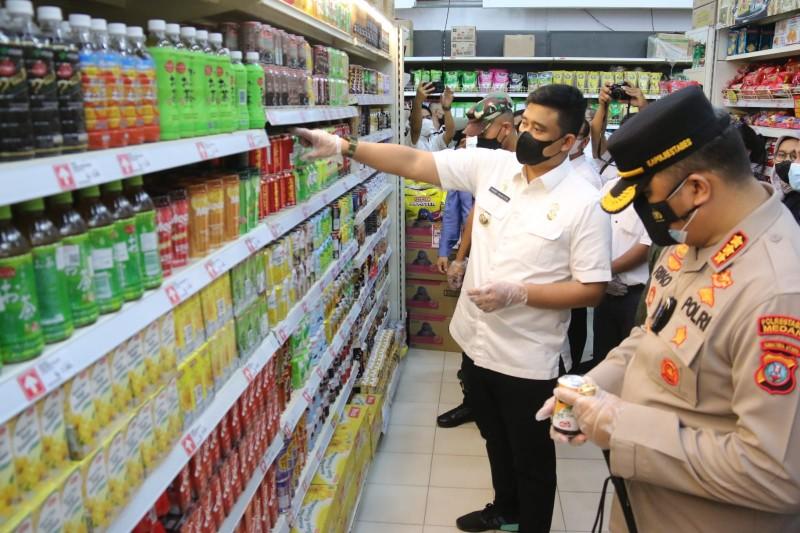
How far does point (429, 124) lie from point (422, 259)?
8.64 feet

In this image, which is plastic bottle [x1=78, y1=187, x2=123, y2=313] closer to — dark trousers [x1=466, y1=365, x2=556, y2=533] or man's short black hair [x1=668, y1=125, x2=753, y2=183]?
man's short black hair [x1=668, y1=125, x2=753, y2=183]

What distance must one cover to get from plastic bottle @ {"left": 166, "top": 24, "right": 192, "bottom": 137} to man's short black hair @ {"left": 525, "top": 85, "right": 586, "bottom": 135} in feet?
4.67

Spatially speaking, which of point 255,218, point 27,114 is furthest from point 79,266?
point 255,218

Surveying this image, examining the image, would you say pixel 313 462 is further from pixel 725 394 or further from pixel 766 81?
pixel 766 81

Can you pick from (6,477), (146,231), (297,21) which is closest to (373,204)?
(297,21)

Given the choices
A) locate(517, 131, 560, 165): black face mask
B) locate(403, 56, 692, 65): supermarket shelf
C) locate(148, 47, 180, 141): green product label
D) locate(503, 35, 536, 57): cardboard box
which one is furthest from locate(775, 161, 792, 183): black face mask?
locate(503, 35, 536, 57): cardboard box

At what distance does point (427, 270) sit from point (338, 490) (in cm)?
319

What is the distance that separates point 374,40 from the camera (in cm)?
404

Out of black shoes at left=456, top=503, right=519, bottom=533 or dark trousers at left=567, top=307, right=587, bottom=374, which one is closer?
black shoes at left=456, top=503, right=519, bottom=533

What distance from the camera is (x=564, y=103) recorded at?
8.41ft

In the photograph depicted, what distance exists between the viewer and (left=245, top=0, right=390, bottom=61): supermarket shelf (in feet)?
6.97

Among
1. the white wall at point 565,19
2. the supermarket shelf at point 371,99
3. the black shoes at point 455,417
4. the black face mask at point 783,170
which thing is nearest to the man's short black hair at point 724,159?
the supermarket shelf at point 371,99

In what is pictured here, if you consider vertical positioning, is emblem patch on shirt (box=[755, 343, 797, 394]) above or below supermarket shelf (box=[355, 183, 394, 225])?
above

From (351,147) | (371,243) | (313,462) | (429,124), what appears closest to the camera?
(351,147)
